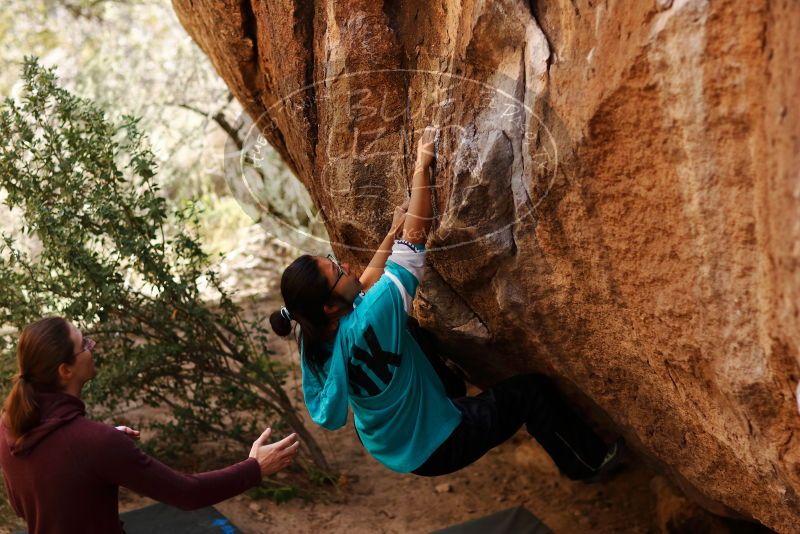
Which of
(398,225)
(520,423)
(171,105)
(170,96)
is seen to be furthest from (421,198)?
(170,96)

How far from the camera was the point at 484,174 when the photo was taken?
9.54 ft

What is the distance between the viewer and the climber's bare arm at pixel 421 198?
310 cm

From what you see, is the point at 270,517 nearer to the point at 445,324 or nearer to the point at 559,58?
the point at 445,324

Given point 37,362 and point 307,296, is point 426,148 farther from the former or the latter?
point 37,362

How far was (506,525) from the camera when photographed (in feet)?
14.4

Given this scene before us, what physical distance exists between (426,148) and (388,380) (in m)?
0.86

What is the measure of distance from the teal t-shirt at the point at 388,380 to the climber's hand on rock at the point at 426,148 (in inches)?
12.1

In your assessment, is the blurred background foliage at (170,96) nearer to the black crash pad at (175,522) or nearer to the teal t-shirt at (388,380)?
the black crash pad at (175,522)

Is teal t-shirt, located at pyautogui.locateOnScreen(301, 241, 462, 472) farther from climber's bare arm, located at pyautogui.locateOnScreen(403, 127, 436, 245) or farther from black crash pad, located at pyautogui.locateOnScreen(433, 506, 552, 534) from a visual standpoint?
black crash pad, located at pyautogui.locateOnScreen(433, 506, 552, 534)

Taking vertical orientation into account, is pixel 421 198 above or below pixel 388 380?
above

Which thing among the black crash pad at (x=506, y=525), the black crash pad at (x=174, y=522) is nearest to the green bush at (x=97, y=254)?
the black crash pad at (x=174, y=522)

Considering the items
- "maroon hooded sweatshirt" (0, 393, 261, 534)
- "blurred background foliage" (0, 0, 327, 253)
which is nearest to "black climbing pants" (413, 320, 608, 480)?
"maroon hooded sweatshirt" (0, 393, 261, 534)

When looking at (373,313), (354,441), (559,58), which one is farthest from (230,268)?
(559,58)

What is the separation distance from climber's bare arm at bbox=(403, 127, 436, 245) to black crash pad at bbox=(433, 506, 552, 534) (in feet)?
6.29
